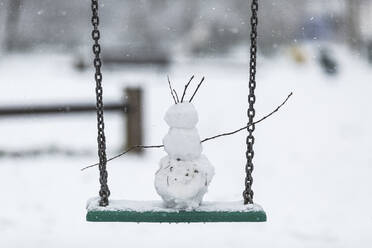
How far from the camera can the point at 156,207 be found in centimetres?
244

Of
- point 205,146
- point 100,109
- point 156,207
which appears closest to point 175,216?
point 156,207

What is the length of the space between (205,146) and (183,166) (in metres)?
5.67

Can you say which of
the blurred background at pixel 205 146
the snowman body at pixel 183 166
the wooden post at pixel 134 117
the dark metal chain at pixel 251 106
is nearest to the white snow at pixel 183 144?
the snowman body at pixel 183 166

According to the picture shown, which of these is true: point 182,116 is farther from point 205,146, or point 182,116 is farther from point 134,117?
point 205,146

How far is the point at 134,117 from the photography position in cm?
713

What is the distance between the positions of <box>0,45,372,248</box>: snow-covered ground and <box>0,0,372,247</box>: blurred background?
0.8 inches

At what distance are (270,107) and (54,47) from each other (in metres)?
18.3

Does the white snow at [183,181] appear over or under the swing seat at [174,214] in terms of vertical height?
over

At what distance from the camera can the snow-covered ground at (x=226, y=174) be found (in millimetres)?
4438

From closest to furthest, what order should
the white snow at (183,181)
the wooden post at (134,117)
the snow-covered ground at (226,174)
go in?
the white snow at (183,181) < the snow-covered ground at (226,174) < the wooden post at (134,117)

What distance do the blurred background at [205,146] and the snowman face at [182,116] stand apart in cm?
203

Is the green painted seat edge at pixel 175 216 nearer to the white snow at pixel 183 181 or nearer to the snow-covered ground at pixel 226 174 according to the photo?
the white snow at pixel 183 181

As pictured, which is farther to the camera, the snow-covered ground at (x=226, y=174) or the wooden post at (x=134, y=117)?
the wooden post at (x=134, y=117)

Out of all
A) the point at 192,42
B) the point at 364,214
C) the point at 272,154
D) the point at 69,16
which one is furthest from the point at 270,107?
the point at 69,16
